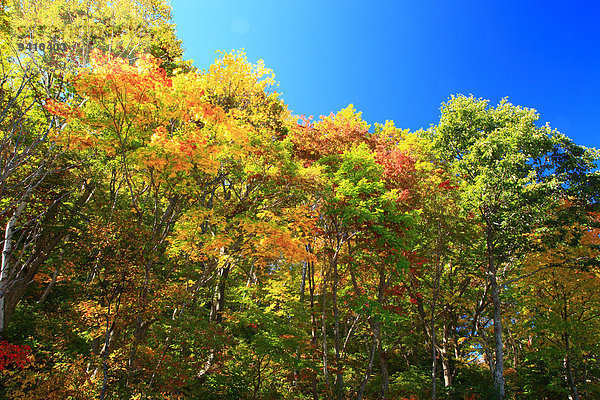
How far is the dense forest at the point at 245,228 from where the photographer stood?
812 cm

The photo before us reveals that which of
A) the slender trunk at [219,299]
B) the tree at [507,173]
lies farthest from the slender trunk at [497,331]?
the slender trunk at [219,299]

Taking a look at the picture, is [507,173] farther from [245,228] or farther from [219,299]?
[219,299]

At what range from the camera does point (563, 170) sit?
1220cm

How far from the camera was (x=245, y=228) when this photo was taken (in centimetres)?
941

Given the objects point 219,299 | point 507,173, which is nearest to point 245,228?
point 219,299

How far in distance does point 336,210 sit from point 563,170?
9491 millimetres

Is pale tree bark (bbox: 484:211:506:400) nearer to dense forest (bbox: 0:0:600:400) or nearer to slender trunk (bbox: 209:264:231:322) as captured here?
dense forest (bbox: 0:0:600:400)

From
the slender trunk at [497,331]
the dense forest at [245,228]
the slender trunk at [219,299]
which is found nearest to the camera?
the dense forest at [245,228]

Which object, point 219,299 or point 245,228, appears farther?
point 219,299

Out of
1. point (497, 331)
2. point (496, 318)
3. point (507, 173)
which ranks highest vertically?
point (507, 173)

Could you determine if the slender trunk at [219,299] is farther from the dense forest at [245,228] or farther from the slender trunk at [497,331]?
the slender trunk at [497,331]

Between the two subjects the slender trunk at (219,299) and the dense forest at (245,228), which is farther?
the slender trunk at (219,299)

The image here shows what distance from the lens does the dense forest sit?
8.12m

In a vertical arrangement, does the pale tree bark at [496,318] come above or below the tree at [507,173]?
below
